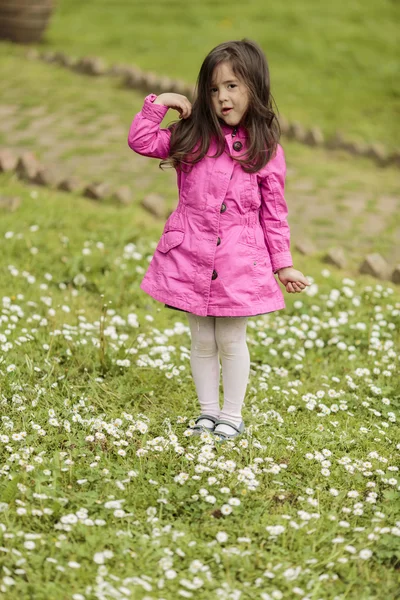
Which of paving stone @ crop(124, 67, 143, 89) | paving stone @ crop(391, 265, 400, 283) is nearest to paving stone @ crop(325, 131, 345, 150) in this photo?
paving stone @ crop(124, 67, 143, 89)

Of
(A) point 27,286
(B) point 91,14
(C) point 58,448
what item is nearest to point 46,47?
(B) point 91,14

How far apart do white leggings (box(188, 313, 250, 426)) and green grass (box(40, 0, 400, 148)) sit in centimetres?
665

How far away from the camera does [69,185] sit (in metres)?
7.23

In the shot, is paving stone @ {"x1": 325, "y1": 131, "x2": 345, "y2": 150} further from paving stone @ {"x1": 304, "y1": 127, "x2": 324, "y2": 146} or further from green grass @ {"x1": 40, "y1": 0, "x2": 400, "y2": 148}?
green grass @ {"x1": 40, "y1": 0, "x2": 400, "y2": 148}

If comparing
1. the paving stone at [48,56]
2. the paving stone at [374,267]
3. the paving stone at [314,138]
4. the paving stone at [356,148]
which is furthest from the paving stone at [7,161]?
the paving stone at [48,56]

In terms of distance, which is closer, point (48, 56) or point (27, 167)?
point (27, 167)

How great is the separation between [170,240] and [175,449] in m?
0.91

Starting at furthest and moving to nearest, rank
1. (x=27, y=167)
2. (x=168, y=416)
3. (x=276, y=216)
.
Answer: (x=27, y=167) → (x=168, y=416) → (x=276, y=216)

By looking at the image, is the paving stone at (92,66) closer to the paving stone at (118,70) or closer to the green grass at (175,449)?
the paving stone at (118,70)

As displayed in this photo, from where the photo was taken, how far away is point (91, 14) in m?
15.8

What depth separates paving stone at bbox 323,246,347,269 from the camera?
628 centimetres

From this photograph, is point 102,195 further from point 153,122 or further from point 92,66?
point 92,66

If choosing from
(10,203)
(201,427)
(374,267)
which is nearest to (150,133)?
(201,427)

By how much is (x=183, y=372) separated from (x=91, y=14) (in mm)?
12814
